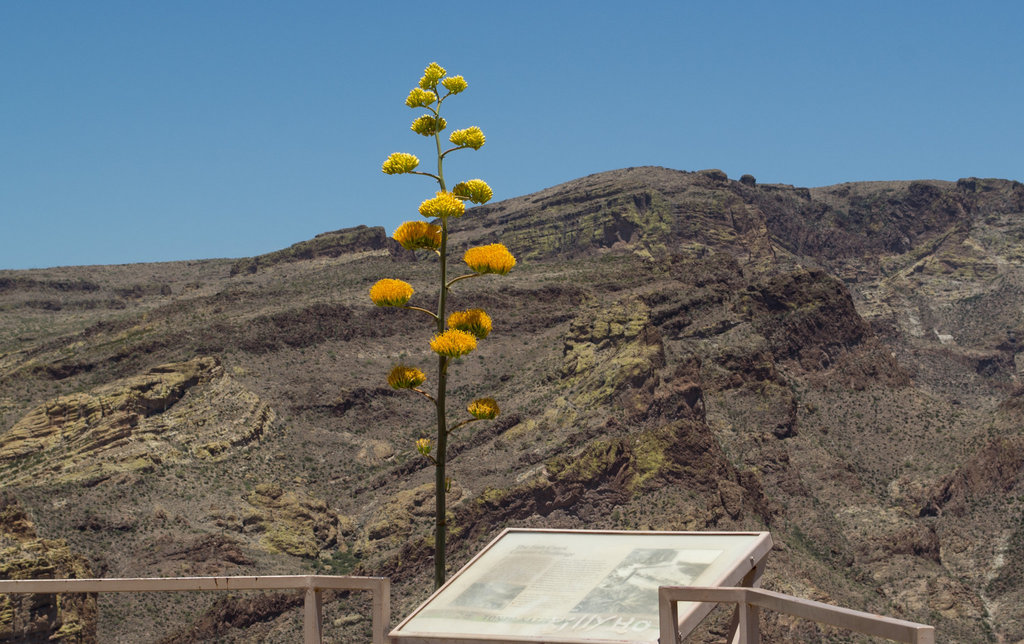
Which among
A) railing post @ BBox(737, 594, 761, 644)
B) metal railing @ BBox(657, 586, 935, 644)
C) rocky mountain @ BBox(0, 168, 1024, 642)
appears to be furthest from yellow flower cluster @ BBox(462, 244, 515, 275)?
rocky mountain @ BBox(0, 168, 1024, 642)

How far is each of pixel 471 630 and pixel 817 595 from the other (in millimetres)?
75336

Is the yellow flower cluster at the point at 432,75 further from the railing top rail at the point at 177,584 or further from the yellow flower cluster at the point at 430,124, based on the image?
the railing top rail at the point at 177,584

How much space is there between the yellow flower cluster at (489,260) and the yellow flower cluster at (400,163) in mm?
1792

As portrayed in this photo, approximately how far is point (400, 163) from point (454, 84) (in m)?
1.17

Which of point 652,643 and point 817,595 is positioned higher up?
point 652,643

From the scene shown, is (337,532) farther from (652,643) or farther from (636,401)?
(652,643)

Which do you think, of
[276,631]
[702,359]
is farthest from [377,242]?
[276,631]

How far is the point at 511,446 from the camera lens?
332ft

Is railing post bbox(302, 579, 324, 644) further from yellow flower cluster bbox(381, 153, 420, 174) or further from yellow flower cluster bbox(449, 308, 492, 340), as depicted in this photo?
yellow flower cluster bbox(381, 153, 420, 174)

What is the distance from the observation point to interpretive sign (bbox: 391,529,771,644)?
34.1ft

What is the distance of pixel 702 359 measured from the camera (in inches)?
4872

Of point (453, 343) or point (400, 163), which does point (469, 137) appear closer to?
point (400, 163)

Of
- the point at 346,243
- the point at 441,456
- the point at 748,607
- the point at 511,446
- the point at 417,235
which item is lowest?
the point at 511,446

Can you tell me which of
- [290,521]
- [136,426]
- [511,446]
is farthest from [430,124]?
[136,426]
